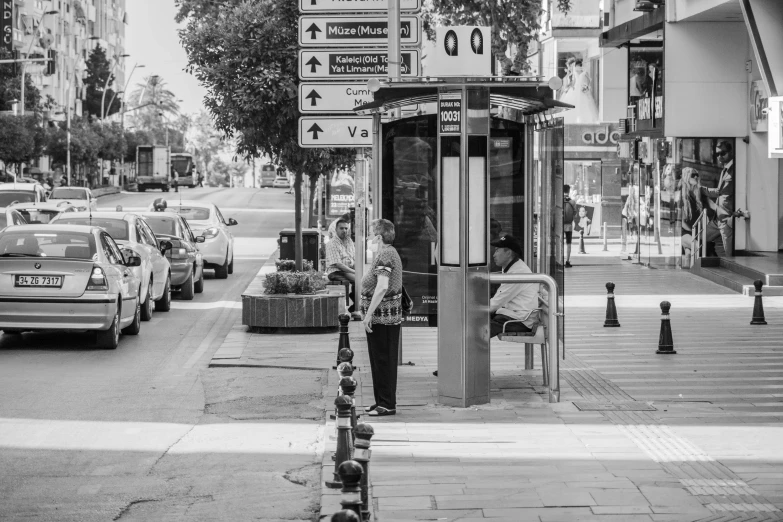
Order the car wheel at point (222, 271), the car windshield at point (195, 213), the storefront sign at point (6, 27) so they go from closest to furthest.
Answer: the car wheel at point (222, 271)
the car windshield at point (195, 213)
the storefront sign at point (6, 27)

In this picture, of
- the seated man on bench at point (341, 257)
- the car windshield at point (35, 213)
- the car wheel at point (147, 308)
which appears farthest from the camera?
the car windshield at point (35, 213)

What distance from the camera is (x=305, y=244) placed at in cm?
2469

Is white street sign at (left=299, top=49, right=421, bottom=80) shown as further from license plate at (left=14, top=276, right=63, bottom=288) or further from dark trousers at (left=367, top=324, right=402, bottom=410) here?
dark trousers at (left=367, top=324, right=402, bottom=410)

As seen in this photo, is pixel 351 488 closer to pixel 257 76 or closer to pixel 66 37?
pixel 257 76

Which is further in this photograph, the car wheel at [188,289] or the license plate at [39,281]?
the car wheel at [188,289]

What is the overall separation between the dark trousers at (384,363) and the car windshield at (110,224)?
9824 millimetres

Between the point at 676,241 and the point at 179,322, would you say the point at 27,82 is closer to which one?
the point at 676,241

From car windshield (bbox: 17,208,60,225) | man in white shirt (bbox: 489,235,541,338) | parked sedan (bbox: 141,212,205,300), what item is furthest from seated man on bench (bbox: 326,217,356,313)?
car windshield (bbox: 17,208,60,225)

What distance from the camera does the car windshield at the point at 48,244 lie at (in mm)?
15141

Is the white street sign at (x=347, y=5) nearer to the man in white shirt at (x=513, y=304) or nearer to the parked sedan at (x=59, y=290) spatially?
the parked sedan at (x=59, y=290)

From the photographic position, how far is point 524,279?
35.9 ft

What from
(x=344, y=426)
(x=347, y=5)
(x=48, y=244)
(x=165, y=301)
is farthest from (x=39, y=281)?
(x=344, y=426)

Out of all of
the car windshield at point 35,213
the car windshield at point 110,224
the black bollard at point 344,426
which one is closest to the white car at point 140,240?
the car windshield at point 110,224

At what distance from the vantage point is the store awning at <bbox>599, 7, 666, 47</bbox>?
2809cm
